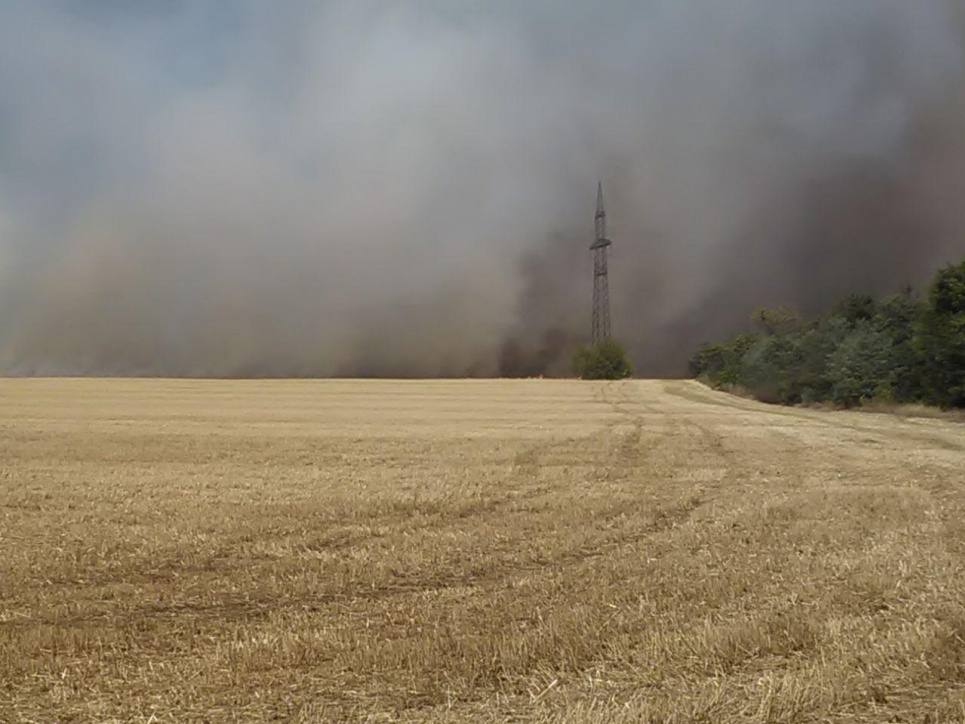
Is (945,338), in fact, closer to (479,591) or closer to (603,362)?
(479,591)

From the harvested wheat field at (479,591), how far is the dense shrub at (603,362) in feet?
501

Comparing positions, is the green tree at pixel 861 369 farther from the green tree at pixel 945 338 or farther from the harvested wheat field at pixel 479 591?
the harvested wheat field at pixel 479 591

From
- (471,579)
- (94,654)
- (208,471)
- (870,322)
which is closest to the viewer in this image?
(94,654)

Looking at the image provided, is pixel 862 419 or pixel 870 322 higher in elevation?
pixel 870 322

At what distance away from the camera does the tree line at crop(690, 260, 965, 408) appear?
51.3 m

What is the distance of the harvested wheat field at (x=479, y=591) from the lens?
19.9 feet

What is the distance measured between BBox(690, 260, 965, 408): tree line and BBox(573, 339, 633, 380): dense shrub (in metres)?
81.1

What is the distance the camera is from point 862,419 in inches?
1879

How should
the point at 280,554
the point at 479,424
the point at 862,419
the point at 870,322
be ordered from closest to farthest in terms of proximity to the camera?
1. the point at 280,554
2. the point at 479,424
3. the point at 862,419
4. the point at 870,322

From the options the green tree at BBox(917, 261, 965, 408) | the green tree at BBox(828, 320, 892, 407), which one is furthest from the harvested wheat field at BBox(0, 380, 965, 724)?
the green tree at BBox(828, 320, 892, 407)

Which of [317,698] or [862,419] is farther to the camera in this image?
[862,419]

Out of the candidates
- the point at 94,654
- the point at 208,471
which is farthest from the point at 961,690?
the point at 208,471

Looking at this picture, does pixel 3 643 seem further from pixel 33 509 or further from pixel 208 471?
pixel 208 471

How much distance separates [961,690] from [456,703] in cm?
394
